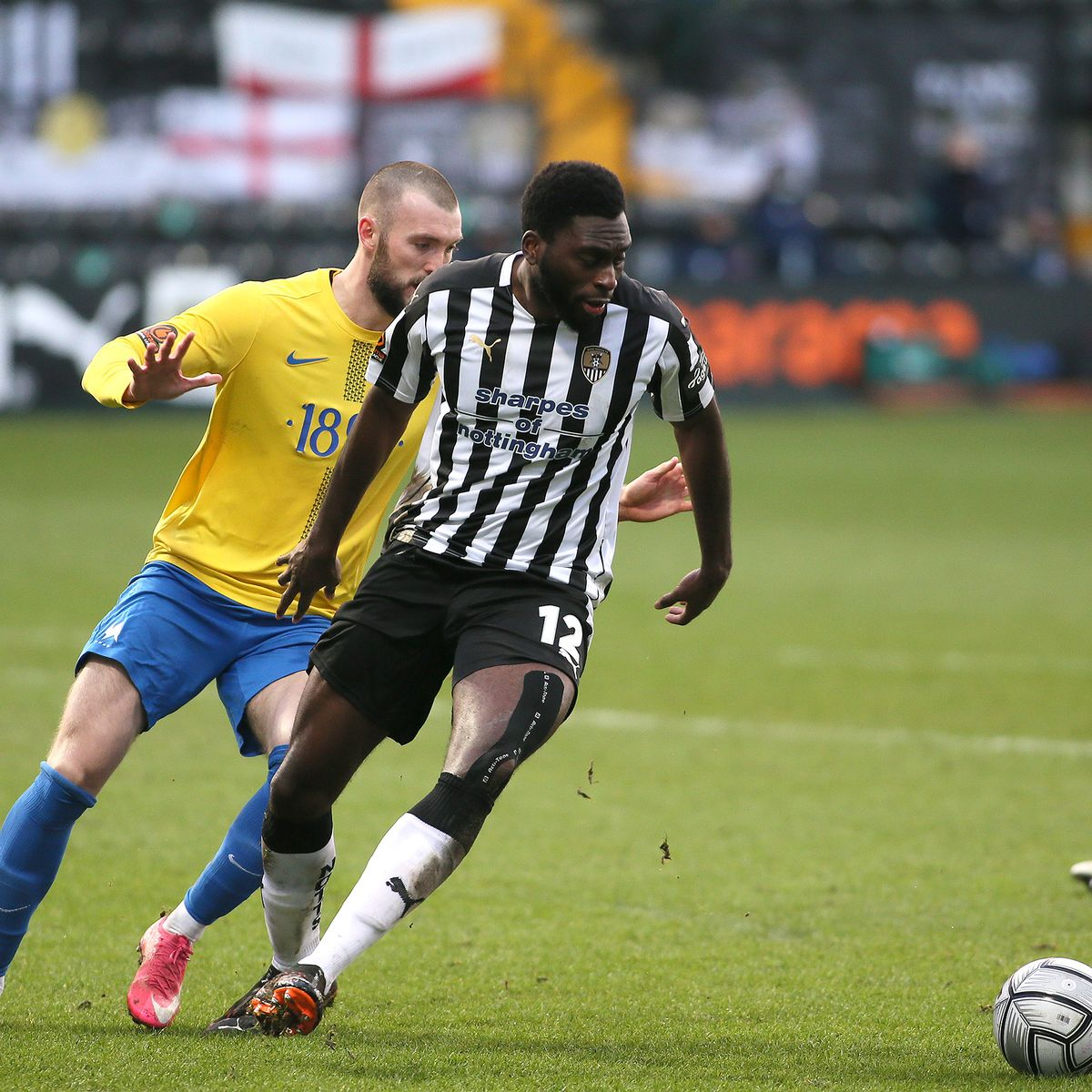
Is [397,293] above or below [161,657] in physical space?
above

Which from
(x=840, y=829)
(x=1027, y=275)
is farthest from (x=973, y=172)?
(x=840, y=829)

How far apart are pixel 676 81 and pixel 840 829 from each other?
71.2 ft

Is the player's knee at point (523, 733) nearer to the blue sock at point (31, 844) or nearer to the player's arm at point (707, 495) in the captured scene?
the player's arm at point (707, 495)

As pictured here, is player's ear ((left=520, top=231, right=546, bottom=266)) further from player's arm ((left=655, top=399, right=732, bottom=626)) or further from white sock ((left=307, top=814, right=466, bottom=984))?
white sock ((left=307, top=814, right=466, bottom=984))

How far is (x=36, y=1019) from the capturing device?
4.64 metres

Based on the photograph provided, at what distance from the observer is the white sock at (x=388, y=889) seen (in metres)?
4.02

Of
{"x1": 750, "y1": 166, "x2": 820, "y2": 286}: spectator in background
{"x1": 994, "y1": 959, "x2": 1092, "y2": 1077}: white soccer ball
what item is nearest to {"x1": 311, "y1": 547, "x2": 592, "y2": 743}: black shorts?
{"x1": 994, "y1": 959, "x2": 1092, "y2": 1077}: white soccer ball

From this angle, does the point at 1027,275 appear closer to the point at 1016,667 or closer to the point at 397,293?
the point at 1016,667

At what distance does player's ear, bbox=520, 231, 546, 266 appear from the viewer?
4.28m

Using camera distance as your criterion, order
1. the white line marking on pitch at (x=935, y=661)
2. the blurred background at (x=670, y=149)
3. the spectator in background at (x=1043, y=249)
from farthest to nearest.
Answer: the spectator in background at (x=1043, y=249), the blurred background at (x=670, y=149), the white line marking on pitch at (x=935, y=661)

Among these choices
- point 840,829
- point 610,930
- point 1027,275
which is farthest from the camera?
point 1027,275

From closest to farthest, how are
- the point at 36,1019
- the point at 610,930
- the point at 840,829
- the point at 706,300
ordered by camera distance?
1. the point at 36,1019
2. the point at 610,930
3. the point at 840,829
4. the point at 706,300

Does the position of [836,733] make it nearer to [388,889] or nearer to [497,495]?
[497,495]

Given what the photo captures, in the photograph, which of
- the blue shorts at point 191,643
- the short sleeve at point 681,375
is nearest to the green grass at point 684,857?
the blue shorts at point 191,643
